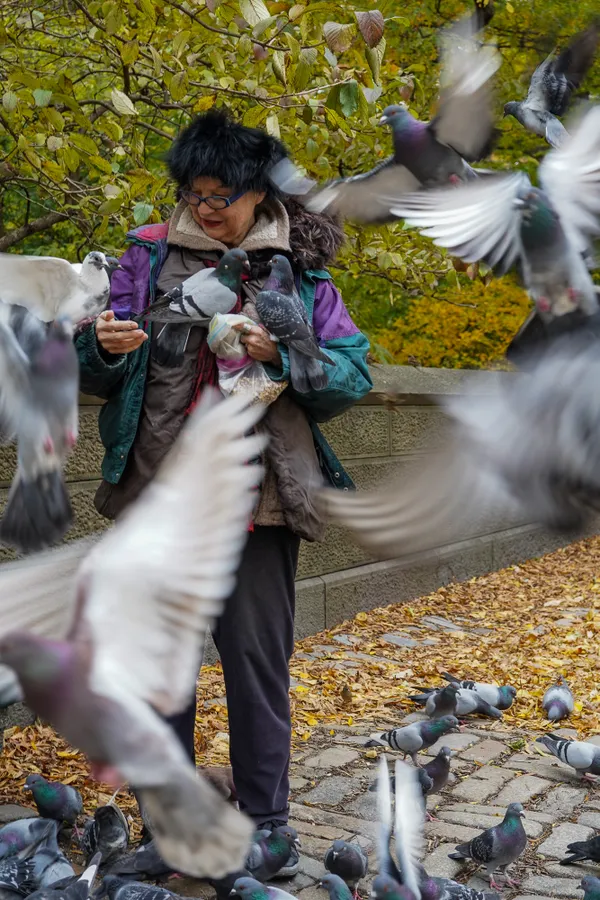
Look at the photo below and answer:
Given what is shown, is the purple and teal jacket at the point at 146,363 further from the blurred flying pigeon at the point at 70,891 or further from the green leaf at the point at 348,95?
the blurred flying pigeon at the point at 70,891

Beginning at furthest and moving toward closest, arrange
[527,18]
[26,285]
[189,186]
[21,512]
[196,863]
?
[527,18] → [189,186] → [26,285] → [21,512] → [196,863]

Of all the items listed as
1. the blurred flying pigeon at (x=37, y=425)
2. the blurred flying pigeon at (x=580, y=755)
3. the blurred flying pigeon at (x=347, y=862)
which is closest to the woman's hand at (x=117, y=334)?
the blurred flying pigeon at (x=37, y=425)

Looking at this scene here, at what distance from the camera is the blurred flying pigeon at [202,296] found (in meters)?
2.96

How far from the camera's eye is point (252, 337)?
2.99 m

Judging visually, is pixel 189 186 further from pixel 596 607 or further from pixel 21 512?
pixel 596 607

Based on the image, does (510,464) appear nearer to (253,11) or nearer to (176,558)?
(176,558)

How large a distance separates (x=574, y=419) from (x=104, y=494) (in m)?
1.70

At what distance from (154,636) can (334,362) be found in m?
1.42

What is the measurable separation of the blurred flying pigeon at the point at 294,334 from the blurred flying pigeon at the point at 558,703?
9.23ft

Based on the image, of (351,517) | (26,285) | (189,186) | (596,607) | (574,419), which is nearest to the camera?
(574,419)

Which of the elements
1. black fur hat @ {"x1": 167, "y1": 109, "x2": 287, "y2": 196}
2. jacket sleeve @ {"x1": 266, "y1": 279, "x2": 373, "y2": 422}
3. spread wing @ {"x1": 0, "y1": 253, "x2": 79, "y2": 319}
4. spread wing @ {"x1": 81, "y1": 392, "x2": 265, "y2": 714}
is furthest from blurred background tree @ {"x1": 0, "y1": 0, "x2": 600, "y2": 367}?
spread wing @ {"x1": 81, "y1": 392, "x2": 265, "y2": 714}

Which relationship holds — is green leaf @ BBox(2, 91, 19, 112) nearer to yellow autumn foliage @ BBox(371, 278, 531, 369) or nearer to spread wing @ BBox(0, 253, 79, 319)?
spread wing @ BBox(0, 253, 79, 319)

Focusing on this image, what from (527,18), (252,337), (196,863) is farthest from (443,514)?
(527,18)

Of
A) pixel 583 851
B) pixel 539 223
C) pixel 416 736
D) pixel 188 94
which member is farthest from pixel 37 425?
pixel 188 94
